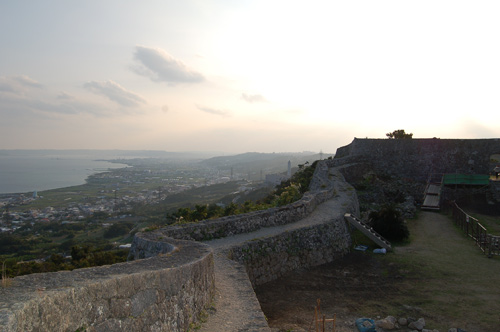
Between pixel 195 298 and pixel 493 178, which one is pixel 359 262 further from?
pixel 493 178

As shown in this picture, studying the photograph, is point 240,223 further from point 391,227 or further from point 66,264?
point 391,227

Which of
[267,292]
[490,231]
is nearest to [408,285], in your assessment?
[267,292]

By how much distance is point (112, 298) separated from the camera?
3.75m

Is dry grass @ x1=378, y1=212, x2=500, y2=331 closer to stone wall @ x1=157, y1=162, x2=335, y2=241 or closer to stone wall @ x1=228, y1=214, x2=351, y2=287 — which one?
stone wall @ x1=228, y1=214, x2=351, y2=287

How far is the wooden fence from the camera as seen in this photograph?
42.4 ft

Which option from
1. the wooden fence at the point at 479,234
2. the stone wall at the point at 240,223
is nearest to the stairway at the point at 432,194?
the wooden fence at the point at 479,234

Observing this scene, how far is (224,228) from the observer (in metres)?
11.0

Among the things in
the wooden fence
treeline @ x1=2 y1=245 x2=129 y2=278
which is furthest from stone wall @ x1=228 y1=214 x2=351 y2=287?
the wooden fence

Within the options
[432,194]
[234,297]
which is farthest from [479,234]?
[234,297]

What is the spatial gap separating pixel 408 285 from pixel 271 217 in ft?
15.9

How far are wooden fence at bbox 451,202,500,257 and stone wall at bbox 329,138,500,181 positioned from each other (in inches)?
382

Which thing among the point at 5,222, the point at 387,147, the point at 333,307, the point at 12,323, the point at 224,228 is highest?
the point at 387,147

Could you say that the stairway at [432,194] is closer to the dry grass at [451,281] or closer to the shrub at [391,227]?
the dry grass at [451,281]

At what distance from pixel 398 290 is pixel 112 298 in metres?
8.66
